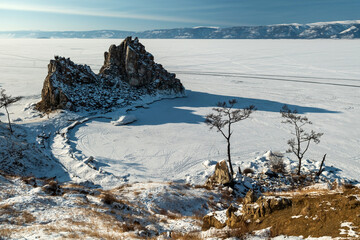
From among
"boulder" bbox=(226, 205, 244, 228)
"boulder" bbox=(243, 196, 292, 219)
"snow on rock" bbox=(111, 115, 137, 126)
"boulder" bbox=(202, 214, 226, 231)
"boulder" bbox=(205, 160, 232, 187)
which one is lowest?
"boulder" bbox=(205, 160, 232, 187)

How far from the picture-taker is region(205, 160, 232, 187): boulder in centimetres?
2111

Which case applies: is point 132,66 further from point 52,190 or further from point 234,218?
point 234,218

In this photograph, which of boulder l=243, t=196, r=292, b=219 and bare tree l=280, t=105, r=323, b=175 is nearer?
boulder l=243, t=196, r=292, b=219

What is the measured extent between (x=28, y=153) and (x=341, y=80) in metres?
89.7

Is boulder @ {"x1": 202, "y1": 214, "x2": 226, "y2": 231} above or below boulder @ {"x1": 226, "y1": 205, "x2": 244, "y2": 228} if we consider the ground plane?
below

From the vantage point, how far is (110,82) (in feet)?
180

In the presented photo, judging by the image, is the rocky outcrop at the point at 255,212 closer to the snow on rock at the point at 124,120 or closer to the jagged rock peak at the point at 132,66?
the snow on rock at the point at 124,120

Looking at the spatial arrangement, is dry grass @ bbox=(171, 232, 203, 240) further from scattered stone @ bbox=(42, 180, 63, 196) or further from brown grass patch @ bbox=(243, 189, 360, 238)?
scattered stone @ bbox=(42, 180, 63, 196)

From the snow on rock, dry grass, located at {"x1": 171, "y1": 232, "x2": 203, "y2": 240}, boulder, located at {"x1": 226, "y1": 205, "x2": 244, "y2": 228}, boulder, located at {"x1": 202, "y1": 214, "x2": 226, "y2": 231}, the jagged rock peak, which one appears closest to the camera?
boulder, located at {"x1": 226, "y1": 205, "x2": 244, "y2": 228}

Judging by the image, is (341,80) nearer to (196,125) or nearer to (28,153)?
(196,125)

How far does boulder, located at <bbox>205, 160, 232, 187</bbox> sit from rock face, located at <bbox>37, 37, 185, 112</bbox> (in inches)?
1251

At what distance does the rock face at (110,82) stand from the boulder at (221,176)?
3177cm

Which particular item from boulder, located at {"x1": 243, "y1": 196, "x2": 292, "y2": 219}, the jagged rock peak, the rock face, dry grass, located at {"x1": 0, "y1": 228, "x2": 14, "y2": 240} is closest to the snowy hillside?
dry grass, located at {"x1": 0, "y1": 228, "x2": 14, "y2": 240}

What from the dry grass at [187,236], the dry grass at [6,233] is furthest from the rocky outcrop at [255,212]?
the dry grass at [6,233]
